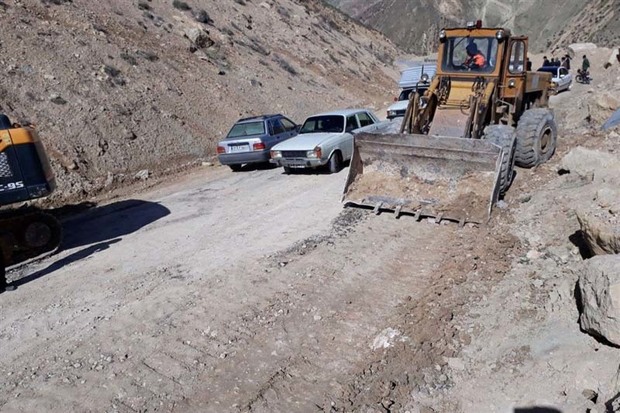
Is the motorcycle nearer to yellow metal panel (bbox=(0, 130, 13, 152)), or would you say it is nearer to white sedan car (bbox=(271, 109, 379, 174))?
white sedan car (bbox=(271, 109, 379, 174))

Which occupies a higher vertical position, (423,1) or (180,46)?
(423,1)

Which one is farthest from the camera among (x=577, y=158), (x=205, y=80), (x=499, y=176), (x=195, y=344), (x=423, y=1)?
(x=423, y=1)

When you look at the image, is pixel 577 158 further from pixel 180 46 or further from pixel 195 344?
pixel 180 46

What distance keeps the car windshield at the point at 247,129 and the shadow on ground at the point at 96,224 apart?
13.7 feet

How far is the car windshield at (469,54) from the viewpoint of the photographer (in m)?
11.0

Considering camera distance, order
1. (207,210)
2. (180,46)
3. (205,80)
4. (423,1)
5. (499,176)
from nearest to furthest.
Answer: (499,176) < (207,210) < (205,80) < (180,46) < (423,1)

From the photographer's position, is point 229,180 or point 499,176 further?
point 229,180

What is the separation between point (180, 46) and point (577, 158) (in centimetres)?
1962

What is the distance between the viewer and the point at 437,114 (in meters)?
11.0

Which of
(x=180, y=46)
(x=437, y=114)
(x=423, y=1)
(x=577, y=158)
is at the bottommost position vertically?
(x=577, y=158)

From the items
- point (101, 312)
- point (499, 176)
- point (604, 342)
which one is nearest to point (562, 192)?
point (499, 176)

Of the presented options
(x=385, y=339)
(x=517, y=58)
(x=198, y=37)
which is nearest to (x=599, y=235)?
(x=385, y=339)

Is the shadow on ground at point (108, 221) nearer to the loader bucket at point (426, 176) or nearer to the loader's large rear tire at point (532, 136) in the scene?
the loader bucket at point (426, 176)

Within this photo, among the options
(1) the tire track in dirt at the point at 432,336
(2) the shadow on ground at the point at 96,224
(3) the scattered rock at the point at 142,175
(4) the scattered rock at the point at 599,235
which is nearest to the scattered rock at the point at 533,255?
(1) the tire track in dirt at the point at 432,336
